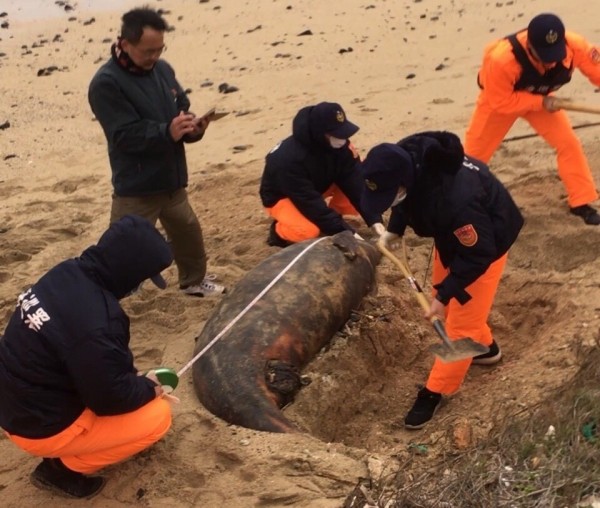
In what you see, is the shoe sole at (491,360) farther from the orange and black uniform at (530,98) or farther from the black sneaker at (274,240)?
the black sneaker at (274,240)

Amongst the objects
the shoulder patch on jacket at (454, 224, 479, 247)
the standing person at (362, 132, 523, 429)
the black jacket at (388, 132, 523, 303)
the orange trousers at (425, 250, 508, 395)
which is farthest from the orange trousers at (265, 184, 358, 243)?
the shoulder patch on jacket at (454, 224, 479, 247)

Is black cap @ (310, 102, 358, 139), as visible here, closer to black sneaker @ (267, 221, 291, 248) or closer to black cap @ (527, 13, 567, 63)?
black sneaker @ (267, 221, 291, 248)

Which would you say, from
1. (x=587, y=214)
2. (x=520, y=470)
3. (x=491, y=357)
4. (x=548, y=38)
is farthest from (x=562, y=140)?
(x=520, y=470)

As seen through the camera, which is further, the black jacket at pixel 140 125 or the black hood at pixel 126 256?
the black jacket at pixel 140 125

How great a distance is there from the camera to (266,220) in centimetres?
670

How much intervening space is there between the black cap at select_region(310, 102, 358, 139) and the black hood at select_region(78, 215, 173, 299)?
7.56 ft

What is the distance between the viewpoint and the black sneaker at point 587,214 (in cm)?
574

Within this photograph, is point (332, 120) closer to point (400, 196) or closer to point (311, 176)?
point (311, 176)

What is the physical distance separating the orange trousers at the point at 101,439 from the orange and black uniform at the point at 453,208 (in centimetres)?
140

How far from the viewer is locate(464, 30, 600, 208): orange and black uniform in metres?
5.54

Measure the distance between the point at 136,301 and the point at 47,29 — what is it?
33.9 ft

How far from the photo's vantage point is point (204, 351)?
4.47m

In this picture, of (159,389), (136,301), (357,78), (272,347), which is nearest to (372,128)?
(357,78)

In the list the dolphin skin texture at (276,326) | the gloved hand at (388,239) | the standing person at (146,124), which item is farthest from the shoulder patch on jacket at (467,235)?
the standing person at (146,124)
